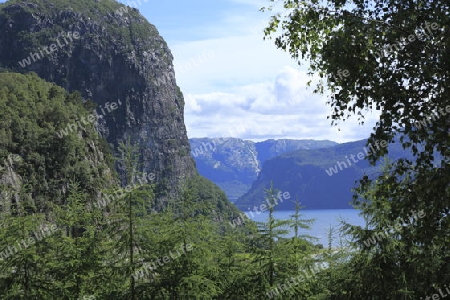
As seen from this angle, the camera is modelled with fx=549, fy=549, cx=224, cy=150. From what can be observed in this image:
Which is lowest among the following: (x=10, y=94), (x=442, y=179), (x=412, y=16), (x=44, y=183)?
(x=44, y=183)

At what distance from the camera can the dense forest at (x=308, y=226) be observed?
7809mm

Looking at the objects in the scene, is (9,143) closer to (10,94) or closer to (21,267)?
(10,94)

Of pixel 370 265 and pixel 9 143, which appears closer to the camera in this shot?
pixel 370 265

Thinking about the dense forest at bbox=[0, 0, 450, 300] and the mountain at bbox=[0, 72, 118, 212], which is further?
the mountain at bbox=[0, 72, 118, 212]

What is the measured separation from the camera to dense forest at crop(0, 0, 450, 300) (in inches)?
307

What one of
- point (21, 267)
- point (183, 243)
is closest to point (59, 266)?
point (21, 267)

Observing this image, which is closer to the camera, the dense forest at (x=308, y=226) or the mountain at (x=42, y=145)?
the dense forest at (x=308, y=226)

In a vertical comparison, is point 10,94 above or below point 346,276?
above

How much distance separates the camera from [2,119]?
4048 inches

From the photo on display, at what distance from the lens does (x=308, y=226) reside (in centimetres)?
1382

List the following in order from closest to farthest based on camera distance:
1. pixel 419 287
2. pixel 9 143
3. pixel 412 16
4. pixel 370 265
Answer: pixel 412 16
pixel 419 287
pixel 370 265
pixel 9 143

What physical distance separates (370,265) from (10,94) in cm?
11121

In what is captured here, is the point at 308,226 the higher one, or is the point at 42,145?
the point at 42,145

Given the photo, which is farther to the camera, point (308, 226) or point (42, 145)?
point (42, 145)
